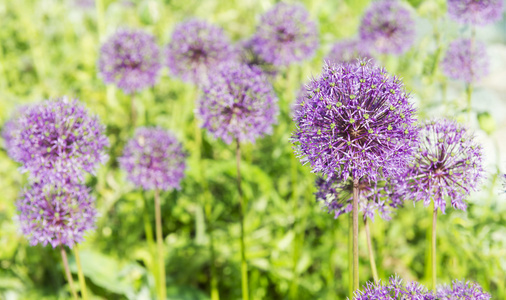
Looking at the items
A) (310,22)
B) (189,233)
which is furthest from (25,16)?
(310,22)

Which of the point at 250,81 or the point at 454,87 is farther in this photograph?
the point at 454,87

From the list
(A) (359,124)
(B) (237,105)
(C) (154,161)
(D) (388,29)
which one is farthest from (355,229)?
(D) (388,29)

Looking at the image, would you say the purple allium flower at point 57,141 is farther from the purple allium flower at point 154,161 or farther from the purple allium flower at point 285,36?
the purple allium flower at point 285,36

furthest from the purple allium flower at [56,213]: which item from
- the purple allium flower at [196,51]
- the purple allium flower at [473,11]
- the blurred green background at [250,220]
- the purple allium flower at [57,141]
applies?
the purple allium flower at [473,11]

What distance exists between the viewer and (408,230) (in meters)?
5.11

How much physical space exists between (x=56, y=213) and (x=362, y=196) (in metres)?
1.70

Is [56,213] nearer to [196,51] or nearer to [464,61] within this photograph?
[196,51]

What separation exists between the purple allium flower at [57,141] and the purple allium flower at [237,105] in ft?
→ 2.96

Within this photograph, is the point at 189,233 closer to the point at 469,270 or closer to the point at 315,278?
the point at 315,278

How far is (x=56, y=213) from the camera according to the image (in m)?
2.47

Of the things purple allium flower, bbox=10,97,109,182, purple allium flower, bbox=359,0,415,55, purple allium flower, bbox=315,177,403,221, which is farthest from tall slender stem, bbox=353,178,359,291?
purple allium flower, bbox=359,0,415,55

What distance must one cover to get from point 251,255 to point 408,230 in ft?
6.83

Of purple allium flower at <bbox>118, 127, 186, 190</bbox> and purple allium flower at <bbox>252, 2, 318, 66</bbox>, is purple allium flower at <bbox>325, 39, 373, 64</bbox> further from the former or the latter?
purple allium flower at <bbox>118, 127, 186, 190</bbox>

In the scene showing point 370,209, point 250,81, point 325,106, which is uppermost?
point 250,81
